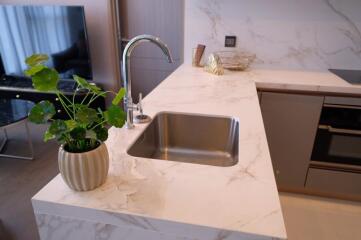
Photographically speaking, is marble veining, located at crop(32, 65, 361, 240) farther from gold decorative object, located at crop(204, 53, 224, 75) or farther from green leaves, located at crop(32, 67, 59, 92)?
gold decorative object, located at crop(204, 53, 224, 75)

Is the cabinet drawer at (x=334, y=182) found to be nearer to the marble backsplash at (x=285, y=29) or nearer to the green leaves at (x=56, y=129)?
the marble backsplash at (x=285, y=29)

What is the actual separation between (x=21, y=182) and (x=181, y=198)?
2133 millimetres

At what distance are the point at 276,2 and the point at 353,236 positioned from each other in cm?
184

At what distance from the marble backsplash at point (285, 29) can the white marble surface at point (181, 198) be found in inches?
61.6

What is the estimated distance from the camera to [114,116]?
68 centimetres

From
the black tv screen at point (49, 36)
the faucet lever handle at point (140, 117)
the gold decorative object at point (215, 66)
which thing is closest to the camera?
the faucet lever handle at point (140, 117)

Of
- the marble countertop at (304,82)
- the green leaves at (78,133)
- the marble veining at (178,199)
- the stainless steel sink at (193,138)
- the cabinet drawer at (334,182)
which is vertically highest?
the green leaves at (78,133)

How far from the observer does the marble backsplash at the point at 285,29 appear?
7.07ft

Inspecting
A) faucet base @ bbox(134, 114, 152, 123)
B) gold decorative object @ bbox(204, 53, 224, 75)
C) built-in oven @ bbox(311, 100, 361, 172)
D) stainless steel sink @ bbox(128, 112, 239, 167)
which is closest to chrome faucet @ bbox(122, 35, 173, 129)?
faucet base @ bbox(134, 114, 152, 123)

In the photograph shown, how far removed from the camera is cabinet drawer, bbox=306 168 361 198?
1981mm

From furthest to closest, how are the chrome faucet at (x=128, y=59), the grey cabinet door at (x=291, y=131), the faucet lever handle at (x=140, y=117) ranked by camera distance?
1. the grey cabinet door at (x=291, y=131)
2. the faucet lever handle at (x=140, y=117)
3. the chrome faucet at (x=128, y=59)

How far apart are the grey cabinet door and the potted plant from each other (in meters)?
1.52

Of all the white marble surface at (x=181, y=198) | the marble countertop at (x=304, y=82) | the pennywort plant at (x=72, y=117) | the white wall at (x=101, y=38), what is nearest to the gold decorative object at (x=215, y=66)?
the marble countertop at (x=304, y=82)

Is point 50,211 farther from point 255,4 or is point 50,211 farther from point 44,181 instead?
point 255,4
